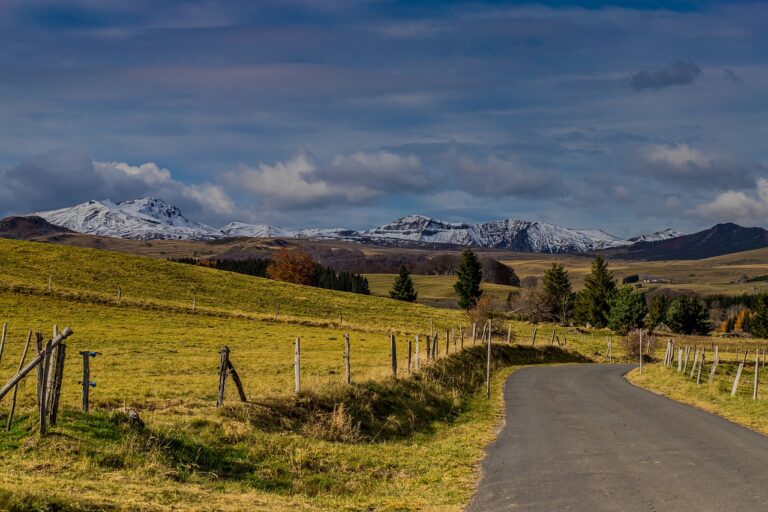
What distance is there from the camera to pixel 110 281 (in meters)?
76.0

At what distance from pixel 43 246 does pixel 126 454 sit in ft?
279

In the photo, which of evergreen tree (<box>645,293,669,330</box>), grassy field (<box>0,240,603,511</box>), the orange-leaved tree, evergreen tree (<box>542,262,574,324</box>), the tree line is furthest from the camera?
the tree line

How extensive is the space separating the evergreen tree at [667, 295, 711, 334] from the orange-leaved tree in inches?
2822

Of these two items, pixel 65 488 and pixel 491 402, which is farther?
pixel 491 402

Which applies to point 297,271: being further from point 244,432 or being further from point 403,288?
point 244,432

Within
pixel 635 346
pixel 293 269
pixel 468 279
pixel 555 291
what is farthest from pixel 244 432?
pixel 293 269

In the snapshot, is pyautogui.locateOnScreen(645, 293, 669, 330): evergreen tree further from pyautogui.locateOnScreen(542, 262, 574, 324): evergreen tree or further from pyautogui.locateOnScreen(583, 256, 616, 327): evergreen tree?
pyautogui.locateOnScreen(542, 262, 574, 324): evergreen tree

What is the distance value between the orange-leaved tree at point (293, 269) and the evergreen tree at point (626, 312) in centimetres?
6368

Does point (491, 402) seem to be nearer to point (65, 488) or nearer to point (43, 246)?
point (65, 488)

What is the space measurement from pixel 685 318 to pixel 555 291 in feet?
86.2

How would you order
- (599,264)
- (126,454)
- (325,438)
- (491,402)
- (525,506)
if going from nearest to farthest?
1. (525,506)
2. (126,454)
3. (325,438)
4. (491,402)
5. (599,264)

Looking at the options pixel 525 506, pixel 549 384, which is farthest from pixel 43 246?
pixel 525 506

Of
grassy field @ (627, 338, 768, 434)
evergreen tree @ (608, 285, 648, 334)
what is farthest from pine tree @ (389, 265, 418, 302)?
grassy field @ (627, 338, 768, 434)

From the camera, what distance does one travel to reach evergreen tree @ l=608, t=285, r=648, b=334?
10288 centimetres
